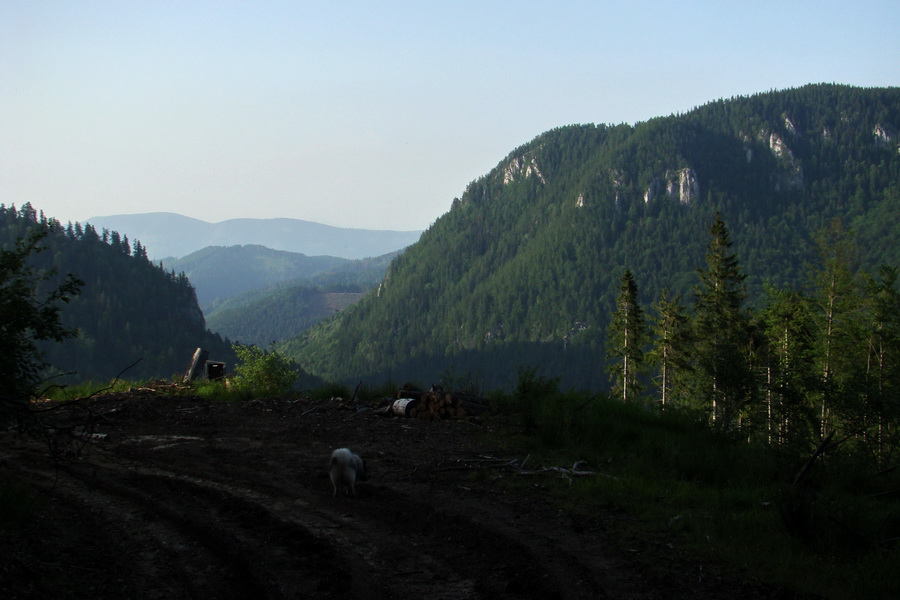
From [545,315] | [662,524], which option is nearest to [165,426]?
[662,524]

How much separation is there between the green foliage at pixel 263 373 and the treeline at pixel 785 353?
30.1 feet

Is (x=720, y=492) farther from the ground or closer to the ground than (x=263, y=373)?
closer to the ground

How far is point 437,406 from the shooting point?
45.0 feet

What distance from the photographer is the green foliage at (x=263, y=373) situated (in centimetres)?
1695

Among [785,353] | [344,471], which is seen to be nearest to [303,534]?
[344,471]

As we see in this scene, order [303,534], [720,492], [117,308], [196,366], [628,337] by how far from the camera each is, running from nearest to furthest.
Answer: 1. [303,534]
2. [720,492]
3. [196,366]
4. [628,337]
5. [117,308]

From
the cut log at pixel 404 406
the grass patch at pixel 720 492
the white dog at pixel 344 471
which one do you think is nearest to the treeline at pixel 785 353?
the grass patch at pixel 720 492

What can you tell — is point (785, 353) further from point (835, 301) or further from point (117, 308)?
point (117, 308)

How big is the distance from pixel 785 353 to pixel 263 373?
72.3ft

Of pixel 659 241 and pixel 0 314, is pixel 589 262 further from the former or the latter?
pixel 0 314

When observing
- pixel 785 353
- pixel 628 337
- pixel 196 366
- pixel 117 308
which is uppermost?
pixel 196 366

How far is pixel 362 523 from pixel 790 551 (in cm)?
443

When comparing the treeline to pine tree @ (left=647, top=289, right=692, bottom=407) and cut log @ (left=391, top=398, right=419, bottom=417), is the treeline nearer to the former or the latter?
pine tree @ (left=647, top=289, right=692, bottom=407)

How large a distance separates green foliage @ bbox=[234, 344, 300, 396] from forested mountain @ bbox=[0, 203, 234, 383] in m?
98.7
